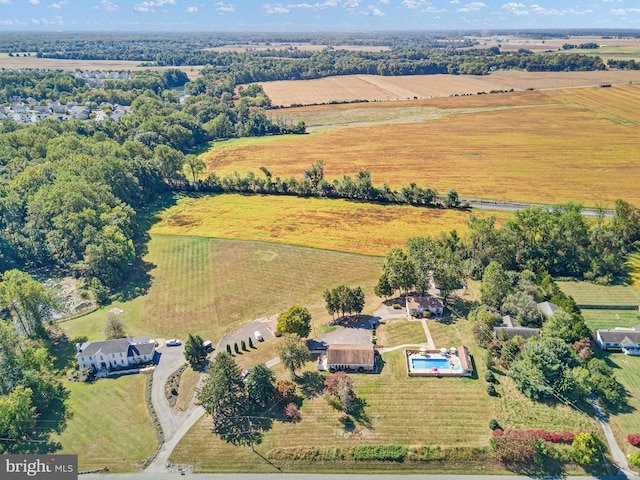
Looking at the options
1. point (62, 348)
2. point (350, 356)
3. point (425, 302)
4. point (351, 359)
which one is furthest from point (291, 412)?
point (62, 348)

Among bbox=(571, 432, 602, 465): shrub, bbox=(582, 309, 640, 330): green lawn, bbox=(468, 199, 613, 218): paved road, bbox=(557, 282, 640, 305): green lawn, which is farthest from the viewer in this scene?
bbox=(468, 199, 613, 218): paved road

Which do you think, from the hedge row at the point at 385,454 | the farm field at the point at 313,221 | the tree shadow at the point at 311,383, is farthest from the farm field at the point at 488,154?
the hedge row at the point at 385,454

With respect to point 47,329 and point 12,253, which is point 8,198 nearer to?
point 12,253

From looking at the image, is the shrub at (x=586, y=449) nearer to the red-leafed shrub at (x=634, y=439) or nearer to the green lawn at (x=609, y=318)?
the red-leafed shrub at (x=634, y=439)

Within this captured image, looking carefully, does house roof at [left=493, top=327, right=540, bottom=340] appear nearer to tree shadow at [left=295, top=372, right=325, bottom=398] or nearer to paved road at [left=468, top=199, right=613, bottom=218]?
tree shadow at [left=295, top=372, right=325, bottom=398]

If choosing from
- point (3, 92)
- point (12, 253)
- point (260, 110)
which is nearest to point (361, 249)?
point (12, 253)

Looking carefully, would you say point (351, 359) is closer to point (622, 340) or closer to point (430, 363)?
point (430, 363)

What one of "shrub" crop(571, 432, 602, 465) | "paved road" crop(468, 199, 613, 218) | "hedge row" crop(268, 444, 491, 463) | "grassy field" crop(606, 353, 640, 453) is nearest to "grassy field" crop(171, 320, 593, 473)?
"hedge row" crop(268, 444, 491, 463)
